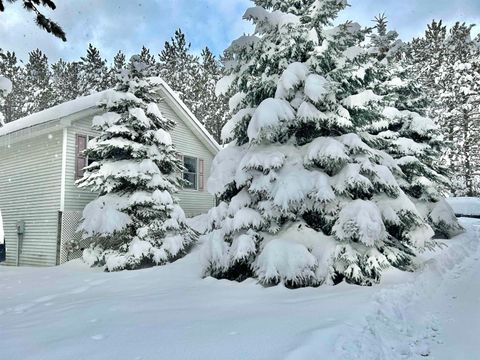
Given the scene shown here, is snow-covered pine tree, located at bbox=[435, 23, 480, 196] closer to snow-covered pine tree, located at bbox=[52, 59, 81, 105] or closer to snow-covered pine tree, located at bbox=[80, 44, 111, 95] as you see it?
snow-covered pine tree, located at bbox=[80, 44, 111, 95]

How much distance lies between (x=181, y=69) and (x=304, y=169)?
33.9 meters

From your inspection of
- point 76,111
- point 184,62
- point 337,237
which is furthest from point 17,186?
point 184,62

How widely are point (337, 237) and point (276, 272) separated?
1283 mm

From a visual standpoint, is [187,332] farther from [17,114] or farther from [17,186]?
[17,114]

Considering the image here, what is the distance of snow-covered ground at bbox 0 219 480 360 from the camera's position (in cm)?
376

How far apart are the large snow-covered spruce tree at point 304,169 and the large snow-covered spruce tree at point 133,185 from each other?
3587 millimetres

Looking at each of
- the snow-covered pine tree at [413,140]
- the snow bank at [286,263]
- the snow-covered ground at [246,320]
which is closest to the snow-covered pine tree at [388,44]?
the snow-covered pine tree at [413,140]

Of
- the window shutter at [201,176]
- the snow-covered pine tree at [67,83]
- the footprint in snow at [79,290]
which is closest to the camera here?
the footprint in snow at [79,290]

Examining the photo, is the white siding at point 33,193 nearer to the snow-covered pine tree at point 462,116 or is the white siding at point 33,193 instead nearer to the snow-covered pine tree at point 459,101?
the snow-covered pine tree at point 459,101

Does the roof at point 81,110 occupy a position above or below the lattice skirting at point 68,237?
above

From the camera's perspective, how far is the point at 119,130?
11.6 m

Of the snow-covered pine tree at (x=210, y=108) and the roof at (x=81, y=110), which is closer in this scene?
the roof at (x=81, y=110)

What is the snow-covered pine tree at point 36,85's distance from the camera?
127 ft

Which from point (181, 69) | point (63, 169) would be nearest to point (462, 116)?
point (181, 69)
